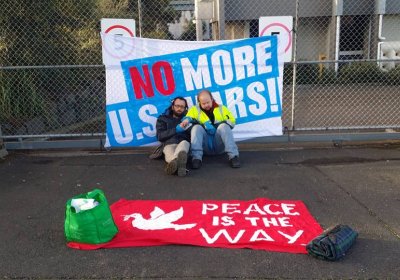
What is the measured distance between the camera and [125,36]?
6570 mm

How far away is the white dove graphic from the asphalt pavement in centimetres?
40

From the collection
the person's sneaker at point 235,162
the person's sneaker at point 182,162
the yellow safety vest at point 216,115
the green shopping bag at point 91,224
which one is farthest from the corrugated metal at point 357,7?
the green shopping bag at point 91,224

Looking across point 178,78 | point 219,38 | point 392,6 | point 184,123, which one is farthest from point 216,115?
point 392,6

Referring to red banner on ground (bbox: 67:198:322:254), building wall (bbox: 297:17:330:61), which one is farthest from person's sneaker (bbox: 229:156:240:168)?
building wall (bbox: 297:17:330:61)

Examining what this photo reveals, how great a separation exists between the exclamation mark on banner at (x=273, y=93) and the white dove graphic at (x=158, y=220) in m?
3.10

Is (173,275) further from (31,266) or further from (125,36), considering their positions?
(125,36)

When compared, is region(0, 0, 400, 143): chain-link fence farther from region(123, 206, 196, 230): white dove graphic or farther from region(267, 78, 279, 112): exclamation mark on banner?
region(123, 206, 196, 230): white dove graphic

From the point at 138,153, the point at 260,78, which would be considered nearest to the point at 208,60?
the point at 260,78

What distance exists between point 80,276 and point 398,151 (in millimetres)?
5378

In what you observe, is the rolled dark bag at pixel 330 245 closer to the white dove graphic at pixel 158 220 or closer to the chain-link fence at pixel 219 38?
the white dove graphic at pixel 158 220

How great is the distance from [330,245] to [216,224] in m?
1.12

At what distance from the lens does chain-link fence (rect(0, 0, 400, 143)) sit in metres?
7.93

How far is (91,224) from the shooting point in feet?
11.4

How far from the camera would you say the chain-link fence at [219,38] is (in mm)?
7930
